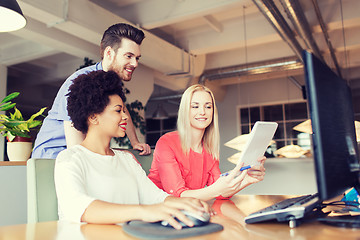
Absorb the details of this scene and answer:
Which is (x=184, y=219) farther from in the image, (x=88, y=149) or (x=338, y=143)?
(x=88, y=149)

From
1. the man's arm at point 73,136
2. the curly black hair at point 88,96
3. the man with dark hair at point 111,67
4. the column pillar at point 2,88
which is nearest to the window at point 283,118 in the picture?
the column pillar at point 2,88

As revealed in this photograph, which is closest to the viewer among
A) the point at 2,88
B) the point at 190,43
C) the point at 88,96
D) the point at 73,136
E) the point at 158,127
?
the point at 88,96

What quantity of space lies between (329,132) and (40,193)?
878 millimetres

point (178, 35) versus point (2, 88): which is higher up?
point (178, 35)

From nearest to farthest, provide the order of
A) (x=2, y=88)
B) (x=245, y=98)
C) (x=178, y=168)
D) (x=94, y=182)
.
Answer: (x=94, y=182) → (x=178, y=168) → (x=2, y=88) → (x=245, y=98)

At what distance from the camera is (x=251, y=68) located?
22.6 ft

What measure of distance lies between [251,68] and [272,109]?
10.0 feet

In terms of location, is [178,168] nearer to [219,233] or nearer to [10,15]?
[219,233]

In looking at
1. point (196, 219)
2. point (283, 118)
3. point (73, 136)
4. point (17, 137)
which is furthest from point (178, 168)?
point (283, 118)

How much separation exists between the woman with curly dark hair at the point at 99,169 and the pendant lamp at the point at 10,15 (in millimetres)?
1537

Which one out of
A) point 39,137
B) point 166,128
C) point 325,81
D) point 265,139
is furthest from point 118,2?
point 166,128

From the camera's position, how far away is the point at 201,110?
2.00 metres

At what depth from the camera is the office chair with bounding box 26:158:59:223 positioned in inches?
44.1

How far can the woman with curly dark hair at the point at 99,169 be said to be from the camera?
900 millimetres
